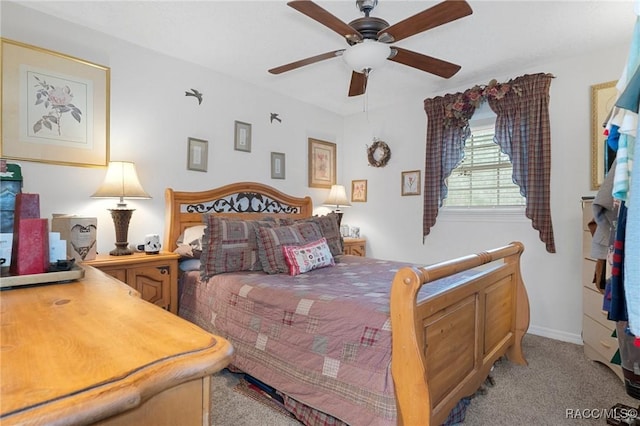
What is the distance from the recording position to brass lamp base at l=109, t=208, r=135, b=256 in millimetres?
2510

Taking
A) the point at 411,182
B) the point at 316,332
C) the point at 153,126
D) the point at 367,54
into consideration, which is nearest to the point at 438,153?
the point at 411,182

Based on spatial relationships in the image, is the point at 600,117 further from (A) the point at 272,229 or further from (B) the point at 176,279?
(B) the point at 176,279

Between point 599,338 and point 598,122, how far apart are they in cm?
175

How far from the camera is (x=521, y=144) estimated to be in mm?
3135

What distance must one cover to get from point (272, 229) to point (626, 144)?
6.90ft

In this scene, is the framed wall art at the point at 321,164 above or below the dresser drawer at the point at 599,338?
above

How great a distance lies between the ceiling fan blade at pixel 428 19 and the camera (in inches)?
62.0

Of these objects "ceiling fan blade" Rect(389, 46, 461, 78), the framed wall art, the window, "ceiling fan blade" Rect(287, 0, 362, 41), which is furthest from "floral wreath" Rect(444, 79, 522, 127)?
"ceiling fan blade" Rect(287, 0, 362, 41)

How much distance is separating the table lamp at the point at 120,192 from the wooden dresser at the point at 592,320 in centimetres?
336

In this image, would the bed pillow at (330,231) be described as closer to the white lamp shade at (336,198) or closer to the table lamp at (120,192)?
the white lamp shade at (336,198)

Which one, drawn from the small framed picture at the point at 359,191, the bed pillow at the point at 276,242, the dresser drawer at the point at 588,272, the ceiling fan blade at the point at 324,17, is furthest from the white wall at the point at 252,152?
the ceiling fan blade at the point at 324,17

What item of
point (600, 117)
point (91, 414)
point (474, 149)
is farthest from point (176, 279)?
point (600, 117)

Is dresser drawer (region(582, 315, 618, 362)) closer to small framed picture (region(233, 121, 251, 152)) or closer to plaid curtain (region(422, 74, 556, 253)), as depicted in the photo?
plaid curtain (region(422, 74, 556, 253))

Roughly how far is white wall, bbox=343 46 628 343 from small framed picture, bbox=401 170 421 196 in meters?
0.08
